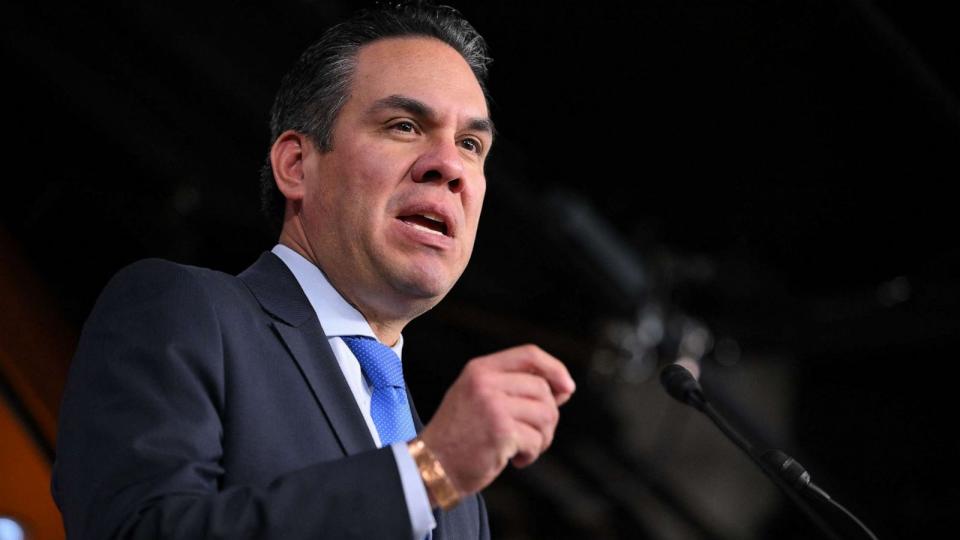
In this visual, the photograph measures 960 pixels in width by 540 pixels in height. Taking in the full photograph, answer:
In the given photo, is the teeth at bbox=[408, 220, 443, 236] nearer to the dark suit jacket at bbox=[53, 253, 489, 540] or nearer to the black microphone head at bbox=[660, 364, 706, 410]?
the dark suit jacket at bbox=[53, 253, 489, 540]

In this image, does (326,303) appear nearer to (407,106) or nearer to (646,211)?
(407,106)

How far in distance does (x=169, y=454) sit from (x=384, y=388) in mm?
467

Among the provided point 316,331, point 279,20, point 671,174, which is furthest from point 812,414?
point 316,331

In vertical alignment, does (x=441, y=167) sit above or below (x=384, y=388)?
above

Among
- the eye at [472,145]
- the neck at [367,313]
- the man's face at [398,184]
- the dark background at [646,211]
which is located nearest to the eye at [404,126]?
the man's face at [398,184]

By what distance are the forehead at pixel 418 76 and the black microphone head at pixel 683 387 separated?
57cm

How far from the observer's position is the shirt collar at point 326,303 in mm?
1566

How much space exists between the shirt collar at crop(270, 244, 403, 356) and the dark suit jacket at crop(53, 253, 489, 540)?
0.15 feet

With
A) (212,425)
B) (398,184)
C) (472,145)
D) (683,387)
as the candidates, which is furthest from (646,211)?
(212,425)

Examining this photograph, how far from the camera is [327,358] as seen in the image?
4.76 feet

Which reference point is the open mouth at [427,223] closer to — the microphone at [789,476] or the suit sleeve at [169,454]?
the suit sleeve at [169,454]

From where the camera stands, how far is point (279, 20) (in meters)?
3.03

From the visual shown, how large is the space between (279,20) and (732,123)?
1.89 metres

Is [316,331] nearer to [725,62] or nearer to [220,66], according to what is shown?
[220,66]
